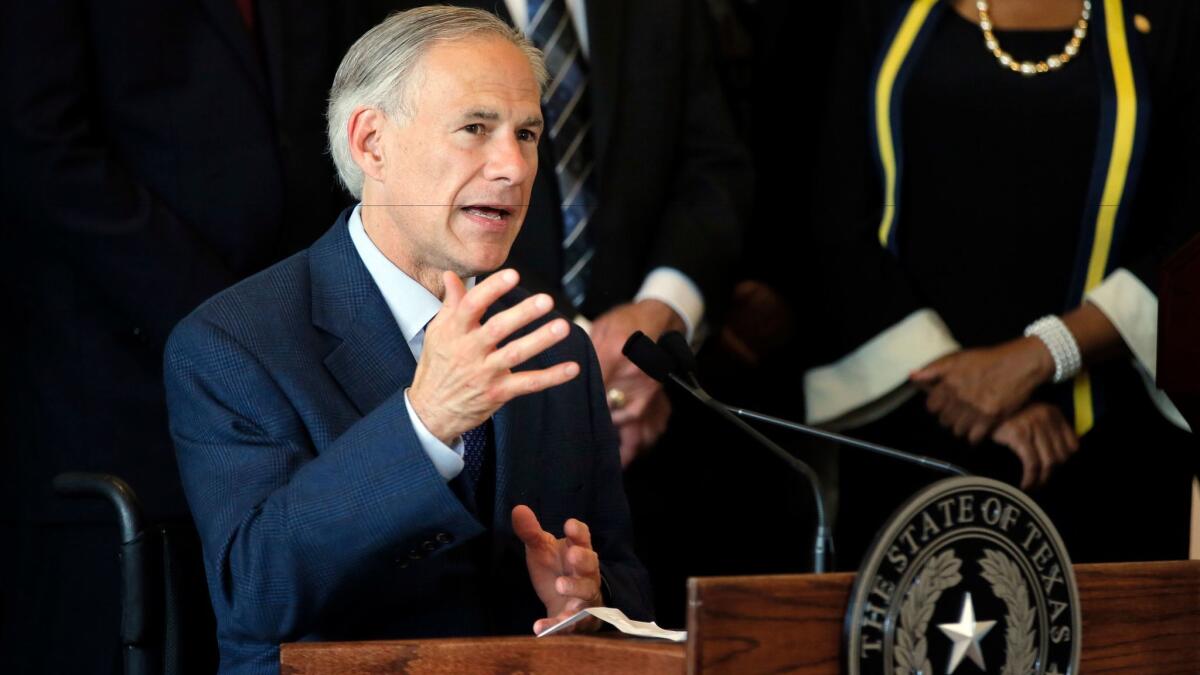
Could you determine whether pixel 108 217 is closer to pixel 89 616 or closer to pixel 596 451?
pixel 89 616

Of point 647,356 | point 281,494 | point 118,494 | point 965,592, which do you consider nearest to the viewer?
point 965,592

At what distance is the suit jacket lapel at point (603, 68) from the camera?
2.31 m

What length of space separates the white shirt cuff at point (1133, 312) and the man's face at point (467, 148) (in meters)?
1.13

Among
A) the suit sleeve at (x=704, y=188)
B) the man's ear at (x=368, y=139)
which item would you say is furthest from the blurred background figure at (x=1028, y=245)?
the man's ear at (x=368, y=139)

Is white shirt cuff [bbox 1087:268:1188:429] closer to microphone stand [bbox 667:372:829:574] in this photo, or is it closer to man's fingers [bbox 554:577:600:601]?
A: microphone stand [bbox 667:372:829:574]

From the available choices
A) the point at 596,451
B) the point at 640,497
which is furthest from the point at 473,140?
the point at 640,497

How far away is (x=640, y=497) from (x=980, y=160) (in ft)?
2.39

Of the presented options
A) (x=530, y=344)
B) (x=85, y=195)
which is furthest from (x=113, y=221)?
(x=530, y=344)

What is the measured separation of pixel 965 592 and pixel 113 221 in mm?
1266

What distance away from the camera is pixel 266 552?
164cm

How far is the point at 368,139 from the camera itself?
1.82 meters

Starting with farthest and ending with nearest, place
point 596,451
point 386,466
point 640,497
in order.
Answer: point 640,497, point 596,451, point 386,466

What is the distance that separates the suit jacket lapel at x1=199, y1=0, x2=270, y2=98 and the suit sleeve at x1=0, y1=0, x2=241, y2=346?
150 mm

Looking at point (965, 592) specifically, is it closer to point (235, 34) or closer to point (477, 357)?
point (477, 357)
